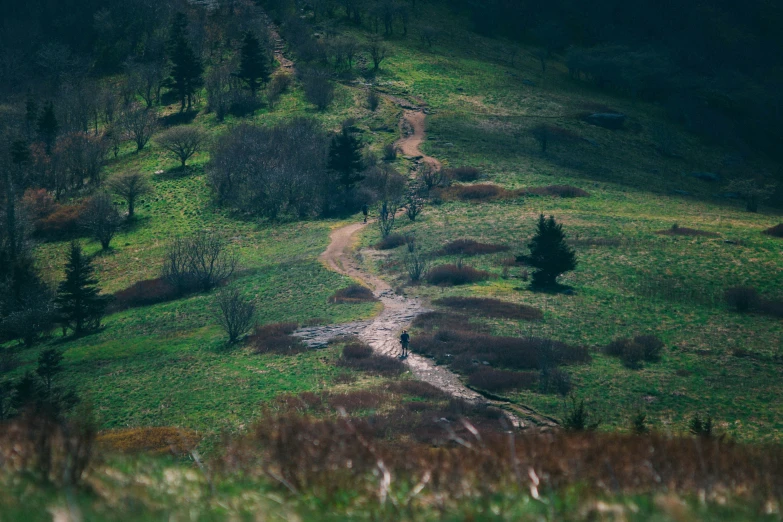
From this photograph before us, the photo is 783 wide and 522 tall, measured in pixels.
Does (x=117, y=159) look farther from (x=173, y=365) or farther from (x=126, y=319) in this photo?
(x=173, y=365)

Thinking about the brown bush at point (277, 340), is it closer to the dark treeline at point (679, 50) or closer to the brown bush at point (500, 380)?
the brown bush at point (500, 380)

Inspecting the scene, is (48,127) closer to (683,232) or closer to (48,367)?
(48,367)

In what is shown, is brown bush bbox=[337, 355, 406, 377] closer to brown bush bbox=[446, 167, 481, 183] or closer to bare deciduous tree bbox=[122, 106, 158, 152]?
brown bush bbox=[446, 167, 481, 183]

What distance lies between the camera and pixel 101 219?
6556 centimetres

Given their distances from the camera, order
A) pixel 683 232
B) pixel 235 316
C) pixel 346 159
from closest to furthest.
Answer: pixel 235 316, pixel 683 232, pixel 346 159

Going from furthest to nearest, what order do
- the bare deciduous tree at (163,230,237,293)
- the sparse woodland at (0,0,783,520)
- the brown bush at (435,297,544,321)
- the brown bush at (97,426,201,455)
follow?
the bare deciduous tree at (163,230,237,293) < the brown bush at (435,297,544,321) < the brown bush at (97,426,201,455) < the sparse woodland at (0,0,783,520)

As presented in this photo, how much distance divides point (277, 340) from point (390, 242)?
20556 millimetres

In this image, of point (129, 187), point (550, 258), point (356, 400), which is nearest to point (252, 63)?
point (129, 187)

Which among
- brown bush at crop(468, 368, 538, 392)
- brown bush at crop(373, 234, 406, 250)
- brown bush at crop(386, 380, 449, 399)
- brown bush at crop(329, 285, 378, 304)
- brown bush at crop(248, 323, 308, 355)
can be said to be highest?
brown bush at crop(468, 368, 538, 392)

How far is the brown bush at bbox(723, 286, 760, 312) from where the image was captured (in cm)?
4144

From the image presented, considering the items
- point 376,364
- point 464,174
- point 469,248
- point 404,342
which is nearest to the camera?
point 376,364

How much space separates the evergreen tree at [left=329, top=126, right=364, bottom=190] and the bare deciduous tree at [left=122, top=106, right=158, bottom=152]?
30.7 meters

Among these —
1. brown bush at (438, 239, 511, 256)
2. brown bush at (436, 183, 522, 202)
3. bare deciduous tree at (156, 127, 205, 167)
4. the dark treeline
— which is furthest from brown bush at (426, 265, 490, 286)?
the dark treeline

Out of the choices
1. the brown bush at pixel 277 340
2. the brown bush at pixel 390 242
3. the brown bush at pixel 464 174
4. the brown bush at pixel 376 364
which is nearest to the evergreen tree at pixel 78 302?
the brown bush at pixel 277 340
